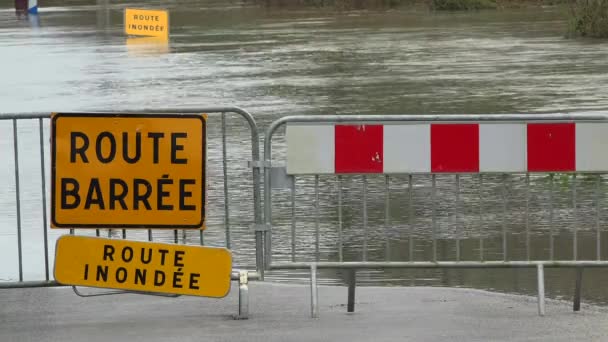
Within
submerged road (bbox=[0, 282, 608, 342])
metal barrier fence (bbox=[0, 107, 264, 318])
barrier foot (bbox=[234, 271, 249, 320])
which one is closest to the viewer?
submerged road (bbox=[0, 282, 608, 342])

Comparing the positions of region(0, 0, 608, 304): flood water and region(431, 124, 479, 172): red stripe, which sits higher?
region(431, 124, 479, 172): red stripe

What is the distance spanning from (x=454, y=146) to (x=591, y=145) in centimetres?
78

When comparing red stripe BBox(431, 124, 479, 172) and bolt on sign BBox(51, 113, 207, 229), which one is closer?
bolt on sign BBox(51, 113, 207, 229)

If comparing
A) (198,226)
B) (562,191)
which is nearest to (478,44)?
(562,191)

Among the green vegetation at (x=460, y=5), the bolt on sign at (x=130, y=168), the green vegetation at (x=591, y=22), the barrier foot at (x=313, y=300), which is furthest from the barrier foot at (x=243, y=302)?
the green vegetation at (x=460, y=5)

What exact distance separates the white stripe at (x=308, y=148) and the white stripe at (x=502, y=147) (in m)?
0.84

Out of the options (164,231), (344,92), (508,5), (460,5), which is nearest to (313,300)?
(164,231)

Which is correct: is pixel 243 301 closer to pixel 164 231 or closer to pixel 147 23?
pixel 164 231

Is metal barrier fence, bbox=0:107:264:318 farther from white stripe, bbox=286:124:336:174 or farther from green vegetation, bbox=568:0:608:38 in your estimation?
green vegetation, bbox=568:0:608:38

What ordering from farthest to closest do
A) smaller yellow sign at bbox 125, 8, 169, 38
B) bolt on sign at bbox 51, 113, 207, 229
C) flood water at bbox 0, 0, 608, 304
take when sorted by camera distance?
smaller yellow sign at bbox 125, 8, 169, 38 → flood water at bbox 0, 0, 608, 304 → bolt on sign at bbox 51, 113, 207, 229

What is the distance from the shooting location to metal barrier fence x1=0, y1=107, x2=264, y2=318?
28.5 ft

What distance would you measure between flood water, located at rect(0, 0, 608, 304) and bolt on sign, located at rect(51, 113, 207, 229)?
121 centimetres

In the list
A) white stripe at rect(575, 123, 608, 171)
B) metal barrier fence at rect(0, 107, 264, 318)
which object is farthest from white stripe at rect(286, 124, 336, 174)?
white stripe at rect(575, 123, 608, 171)

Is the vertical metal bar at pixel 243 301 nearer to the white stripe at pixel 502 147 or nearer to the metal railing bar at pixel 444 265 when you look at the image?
the metal railing bar at pixel 444 265
